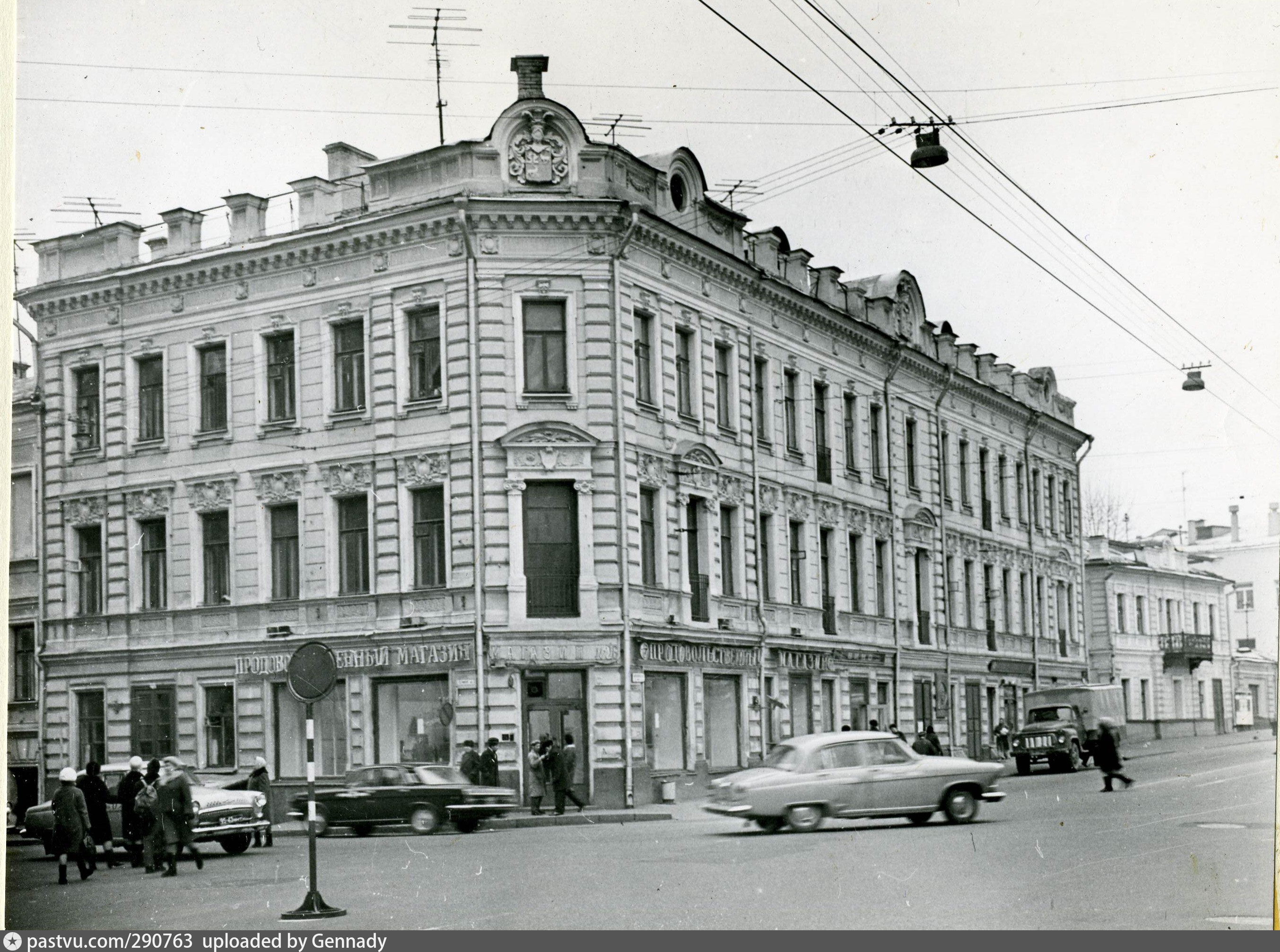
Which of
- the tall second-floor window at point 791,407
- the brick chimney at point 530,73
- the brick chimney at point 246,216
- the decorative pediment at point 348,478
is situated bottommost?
the decorative pediment at point 348,478

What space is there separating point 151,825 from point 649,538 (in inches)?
296

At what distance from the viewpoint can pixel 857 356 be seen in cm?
1906

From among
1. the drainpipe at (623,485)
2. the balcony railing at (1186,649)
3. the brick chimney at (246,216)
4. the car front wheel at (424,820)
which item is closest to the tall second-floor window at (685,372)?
the drainpipe at (623,485)

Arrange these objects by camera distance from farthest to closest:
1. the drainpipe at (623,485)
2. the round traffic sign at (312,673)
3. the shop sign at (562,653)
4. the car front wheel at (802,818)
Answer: the shop sign at (562,653), the drainpipe at (623,485), the car front wheel at (802,818), the round traffic sign at (312,673)

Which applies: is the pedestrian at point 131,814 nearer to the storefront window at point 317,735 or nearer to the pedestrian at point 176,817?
the pedestrian at point 176,817

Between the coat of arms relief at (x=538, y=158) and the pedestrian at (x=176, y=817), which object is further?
the coat of arms relief at (x=538, y=158)

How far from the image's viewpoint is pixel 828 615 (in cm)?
1867

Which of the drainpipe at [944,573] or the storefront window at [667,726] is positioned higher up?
the drainpipe at [944,573]

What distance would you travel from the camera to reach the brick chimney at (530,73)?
50.1ft

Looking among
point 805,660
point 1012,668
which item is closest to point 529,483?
point 805,660

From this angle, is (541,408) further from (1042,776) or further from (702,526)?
(1042,776)

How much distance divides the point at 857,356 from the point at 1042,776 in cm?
754

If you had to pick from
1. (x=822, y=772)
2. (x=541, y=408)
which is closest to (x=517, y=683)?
(x=541, y=408)

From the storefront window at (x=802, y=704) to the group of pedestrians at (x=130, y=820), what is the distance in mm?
6951
